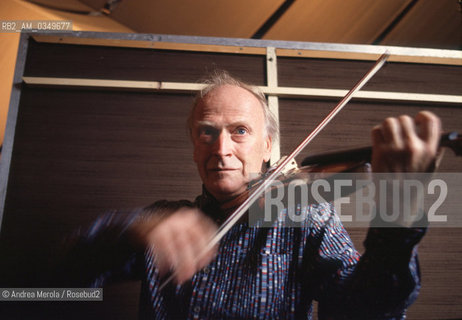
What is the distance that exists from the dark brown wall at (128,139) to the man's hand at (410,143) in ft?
2.23

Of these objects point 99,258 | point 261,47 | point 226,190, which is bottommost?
point 99,258

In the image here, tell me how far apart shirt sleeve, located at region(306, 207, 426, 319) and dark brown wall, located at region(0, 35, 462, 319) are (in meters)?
0.56

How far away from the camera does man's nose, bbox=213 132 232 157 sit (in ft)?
2.91

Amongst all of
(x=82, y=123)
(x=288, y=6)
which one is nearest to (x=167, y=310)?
(x=82, y=123)

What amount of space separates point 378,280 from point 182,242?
458mm

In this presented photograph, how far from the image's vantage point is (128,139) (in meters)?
1.21

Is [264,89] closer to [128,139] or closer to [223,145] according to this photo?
[223,145]

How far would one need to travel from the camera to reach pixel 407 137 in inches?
20.0

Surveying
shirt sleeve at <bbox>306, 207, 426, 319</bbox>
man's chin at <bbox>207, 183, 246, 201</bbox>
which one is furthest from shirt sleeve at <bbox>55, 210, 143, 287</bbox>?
shirt sleeve at <bbox>306, 207, 426, 319</bbox>

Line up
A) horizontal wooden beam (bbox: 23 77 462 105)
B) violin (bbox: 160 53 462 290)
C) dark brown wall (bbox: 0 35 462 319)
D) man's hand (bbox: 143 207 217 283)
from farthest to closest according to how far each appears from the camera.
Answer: horizontal wooden beam (bbox: 23 77 462 105) < dark brown wall (bbox: 0 35 462 319) < man's hand (bbox: 143 207 217 283) < violin (bbox: 160 53 462 290)

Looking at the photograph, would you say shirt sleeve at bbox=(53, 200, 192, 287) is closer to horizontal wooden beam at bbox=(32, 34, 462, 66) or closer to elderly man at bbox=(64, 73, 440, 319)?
elderly man at bbox=(64, 73, 440, 319)

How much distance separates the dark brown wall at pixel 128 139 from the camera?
1111mm

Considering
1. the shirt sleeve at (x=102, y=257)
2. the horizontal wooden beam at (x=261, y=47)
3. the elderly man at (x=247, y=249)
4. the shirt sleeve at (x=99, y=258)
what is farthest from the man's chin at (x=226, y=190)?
the horizontal wooden beam at (x=261, y=47)

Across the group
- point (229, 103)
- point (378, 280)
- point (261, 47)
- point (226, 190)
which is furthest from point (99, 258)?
point (261, 47)
